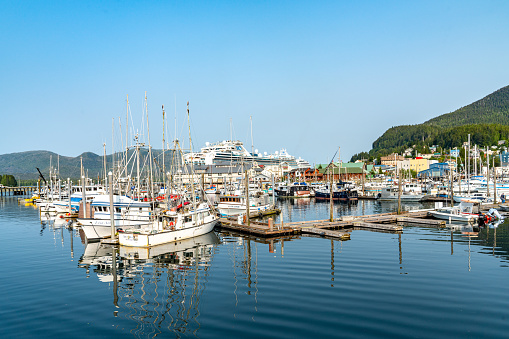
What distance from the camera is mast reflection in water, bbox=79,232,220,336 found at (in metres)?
16.8

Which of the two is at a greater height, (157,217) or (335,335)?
(157,217)

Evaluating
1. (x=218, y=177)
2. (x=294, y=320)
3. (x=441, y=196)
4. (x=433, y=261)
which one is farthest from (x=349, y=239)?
(x=218, y=177)

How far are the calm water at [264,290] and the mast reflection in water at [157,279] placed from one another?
0.26 feet

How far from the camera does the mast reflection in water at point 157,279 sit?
16.8 m

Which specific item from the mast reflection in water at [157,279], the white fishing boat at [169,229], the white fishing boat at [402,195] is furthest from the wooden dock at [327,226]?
the white fishing boat at [402,195]

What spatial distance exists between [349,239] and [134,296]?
21.1m

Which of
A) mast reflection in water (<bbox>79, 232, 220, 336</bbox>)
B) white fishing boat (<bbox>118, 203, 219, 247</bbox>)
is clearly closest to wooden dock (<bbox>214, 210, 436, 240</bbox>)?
white fishing boat (<bbox>118, 203, 219, 247</bbox>)

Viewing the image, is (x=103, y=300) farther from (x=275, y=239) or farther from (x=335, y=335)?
(x=275, y=239)

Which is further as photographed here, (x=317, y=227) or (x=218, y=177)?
(x=218, y=177)

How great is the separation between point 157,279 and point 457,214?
122ft

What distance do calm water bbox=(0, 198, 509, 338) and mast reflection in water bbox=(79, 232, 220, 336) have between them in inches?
3.2

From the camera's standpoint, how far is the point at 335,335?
14.6 metres

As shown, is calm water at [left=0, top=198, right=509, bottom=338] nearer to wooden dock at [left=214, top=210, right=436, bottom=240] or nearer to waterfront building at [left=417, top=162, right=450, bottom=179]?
wooden dock at [left=214, top=210, right=436, bottom=240]

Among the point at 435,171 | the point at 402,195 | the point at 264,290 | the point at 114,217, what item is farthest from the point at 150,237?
the point at 435,171
